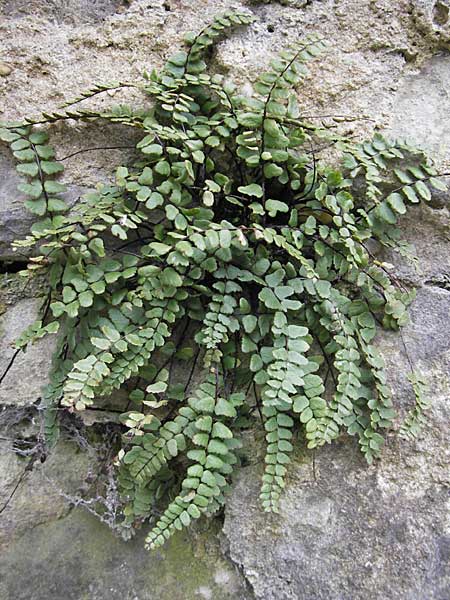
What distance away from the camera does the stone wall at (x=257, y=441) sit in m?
1.53

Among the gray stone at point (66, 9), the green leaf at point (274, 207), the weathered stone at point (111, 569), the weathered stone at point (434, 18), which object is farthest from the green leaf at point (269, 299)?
the gray stone at point (66, 9)

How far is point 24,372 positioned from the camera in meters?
1.80

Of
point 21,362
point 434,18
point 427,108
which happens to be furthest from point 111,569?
point 434,18

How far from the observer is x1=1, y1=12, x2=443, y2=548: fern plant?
4.94 ft

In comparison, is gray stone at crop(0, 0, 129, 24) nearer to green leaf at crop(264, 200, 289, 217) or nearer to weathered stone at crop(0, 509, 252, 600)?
green leaf at crop(264, 200, 289, 217)

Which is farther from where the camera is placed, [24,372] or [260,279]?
[24,372]

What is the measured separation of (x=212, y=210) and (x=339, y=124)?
22.6 inches

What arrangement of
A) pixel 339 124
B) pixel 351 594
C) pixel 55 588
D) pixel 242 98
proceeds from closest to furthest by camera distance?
pixel 351 594
pixel 55 588
pixel 242 98
pixel 339 124

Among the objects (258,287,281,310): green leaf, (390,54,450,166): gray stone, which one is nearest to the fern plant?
(258,287,281,310): green leaf

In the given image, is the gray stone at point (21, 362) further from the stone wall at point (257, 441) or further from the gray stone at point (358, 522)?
the gray stone at point (358, 522)

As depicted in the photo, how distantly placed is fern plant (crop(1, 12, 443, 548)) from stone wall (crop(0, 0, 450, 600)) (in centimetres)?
10

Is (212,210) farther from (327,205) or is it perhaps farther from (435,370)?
(435,370)

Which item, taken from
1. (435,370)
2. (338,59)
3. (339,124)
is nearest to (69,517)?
(435,370)

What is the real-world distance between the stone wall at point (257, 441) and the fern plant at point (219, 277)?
0.10m
